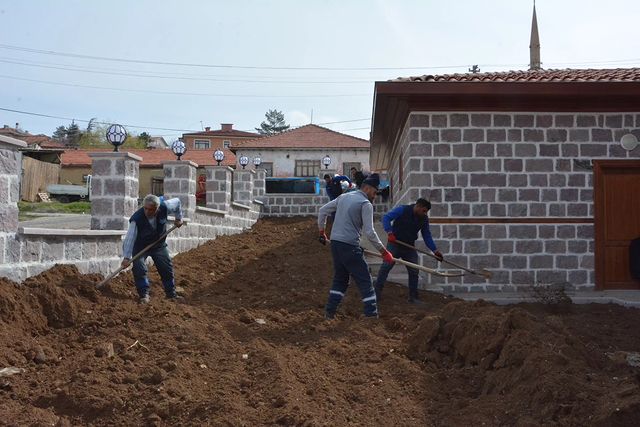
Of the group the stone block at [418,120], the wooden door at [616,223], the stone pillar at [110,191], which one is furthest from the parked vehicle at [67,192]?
the wooden door at [616,223]

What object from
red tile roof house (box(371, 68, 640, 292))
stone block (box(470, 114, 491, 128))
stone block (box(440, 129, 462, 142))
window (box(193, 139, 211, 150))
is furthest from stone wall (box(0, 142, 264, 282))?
window (box(193, 139, 211, 150))

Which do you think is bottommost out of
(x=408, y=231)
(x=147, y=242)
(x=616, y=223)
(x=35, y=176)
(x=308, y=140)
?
(x=147, y=242)

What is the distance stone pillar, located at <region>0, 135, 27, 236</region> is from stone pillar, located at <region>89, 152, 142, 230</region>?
7.52 ft

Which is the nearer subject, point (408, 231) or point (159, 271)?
point (159, 271)

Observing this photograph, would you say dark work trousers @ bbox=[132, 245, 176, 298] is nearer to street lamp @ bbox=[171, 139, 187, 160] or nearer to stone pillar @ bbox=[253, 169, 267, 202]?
street lamp @ bbox=[171, 139, 187, 160]

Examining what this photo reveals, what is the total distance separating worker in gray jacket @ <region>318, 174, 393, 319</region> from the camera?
7.09 metres

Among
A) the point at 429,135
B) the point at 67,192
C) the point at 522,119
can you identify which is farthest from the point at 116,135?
the point at 67,192

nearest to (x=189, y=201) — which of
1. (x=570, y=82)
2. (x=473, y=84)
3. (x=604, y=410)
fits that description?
(x=473, y=84)

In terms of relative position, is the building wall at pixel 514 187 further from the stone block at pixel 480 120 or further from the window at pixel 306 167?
the window at pixel 306 167

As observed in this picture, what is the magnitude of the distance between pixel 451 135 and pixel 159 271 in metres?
4.76

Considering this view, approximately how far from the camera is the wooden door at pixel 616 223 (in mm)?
9906

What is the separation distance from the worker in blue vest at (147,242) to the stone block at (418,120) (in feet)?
12.7

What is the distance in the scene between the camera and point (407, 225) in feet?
28.6

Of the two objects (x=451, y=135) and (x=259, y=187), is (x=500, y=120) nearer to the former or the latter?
(x=451, y=135)
